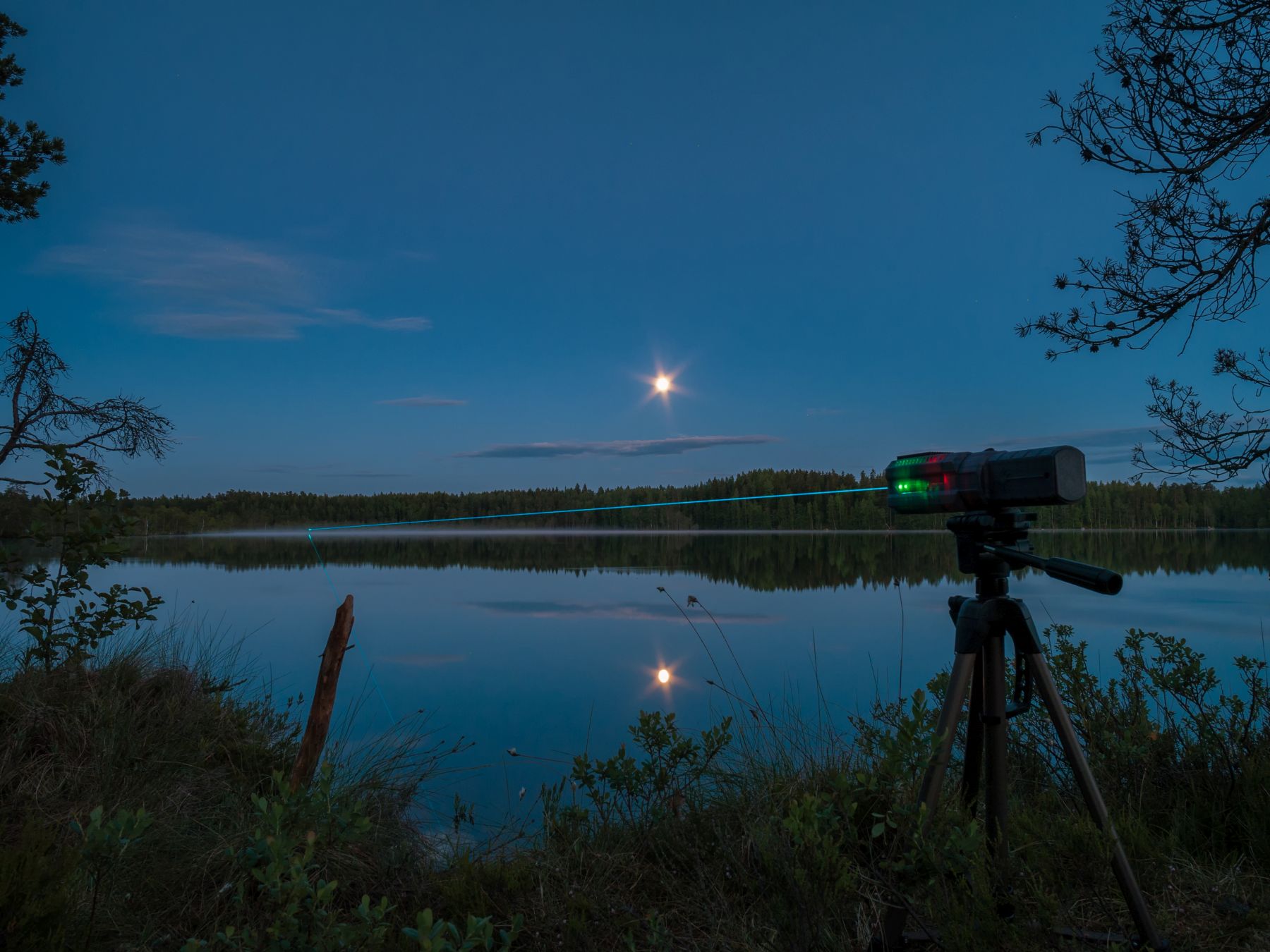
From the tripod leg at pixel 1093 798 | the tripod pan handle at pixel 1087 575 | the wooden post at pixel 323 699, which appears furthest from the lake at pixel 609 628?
the tripod pan handle at pixel 1087 575

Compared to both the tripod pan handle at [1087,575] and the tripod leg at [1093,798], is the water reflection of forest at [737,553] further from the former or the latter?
the tripod pan handle at [1087,575]

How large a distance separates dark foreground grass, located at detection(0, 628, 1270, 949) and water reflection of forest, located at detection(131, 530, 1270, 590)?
38.7 ft

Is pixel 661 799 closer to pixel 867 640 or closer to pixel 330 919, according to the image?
pixel 330 919

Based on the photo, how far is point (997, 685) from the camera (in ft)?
6.88

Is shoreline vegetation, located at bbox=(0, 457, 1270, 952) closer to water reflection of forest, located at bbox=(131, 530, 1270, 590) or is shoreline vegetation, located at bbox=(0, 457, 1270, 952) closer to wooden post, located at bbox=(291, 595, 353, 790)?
wooden post, located at bbox=(291, 595, 353, 790)

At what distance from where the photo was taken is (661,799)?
10.1 feet

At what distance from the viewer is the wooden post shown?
380 centimetres

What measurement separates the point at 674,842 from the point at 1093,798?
1.52 meters

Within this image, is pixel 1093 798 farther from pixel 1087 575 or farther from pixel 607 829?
pixel 607 829

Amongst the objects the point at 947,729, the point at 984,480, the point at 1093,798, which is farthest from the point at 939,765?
the point at 984,480

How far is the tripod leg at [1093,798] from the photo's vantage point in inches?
75.2

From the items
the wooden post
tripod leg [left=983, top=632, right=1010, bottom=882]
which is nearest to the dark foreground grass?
tripod leg [left=983, top=632, right=1010, bottom=882]

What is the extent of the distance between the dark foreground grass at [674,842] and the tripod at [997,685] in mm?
83

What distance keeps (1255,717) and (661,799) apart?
2863 millimetres
